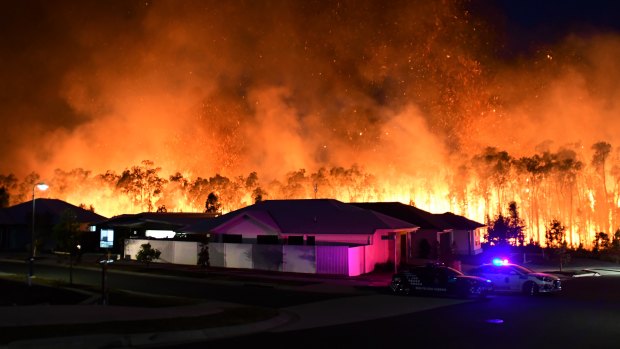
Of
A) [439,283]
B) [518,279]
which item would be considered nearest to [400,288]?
[439,283]

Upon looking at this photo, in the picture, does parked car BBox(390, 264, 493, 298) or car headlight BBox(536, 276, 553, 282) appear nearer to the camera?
parked car BBox(390, 264, 493, 298)

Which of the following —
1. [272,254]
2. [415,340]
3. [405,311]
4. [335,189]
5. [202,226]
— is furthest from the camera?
[335,189]

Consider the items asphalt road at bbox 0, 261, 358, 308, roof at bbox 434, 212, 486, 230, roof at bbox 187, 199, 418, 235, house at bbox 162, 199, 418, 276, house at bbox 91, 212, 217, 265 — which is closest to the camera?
asphalt road at bbox 0, 261, 358, 308

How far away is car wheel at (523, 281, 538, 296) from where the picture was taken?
24609 mm

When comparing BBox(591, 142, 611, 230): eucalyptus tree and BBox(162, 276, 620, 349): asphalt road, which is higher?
BBox(591, 142, 611, 230): eucalyptus tree

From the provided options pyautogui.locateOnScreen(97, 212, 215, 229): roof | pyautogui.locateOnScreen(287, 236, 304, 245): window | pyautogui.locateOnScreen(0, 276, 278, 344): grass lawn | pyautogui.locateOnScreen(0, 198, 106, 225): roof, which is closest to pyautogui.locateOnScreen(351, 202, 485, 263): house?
pyautogui.locateOnScreen(287, 236, 304, 245): window

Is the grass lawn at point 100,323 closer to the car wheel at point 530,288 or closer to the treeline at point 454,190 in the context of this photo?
the car wheel at point 530,288

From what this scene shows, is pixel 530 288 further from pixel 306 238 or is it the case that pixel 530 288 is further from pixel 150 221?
pixel 150 221

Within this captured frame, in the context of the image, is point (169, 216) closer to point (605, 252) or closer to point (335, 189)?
point (605, 252)

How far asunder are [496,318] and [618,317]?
3.76 meters

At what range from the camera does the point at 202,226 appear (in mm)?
42062

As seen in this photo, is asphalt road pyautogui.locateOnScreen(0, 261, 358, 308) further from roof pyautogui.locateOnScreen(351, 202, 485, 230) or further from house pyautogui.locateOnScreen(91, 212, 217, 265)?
roof pyautogui.locateOnScreen(351, 202, 485, 230)

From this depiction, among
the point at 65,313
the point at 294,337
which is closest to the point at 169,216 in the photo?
the point at 65,313

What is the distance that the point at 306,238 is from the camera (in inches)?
1474
